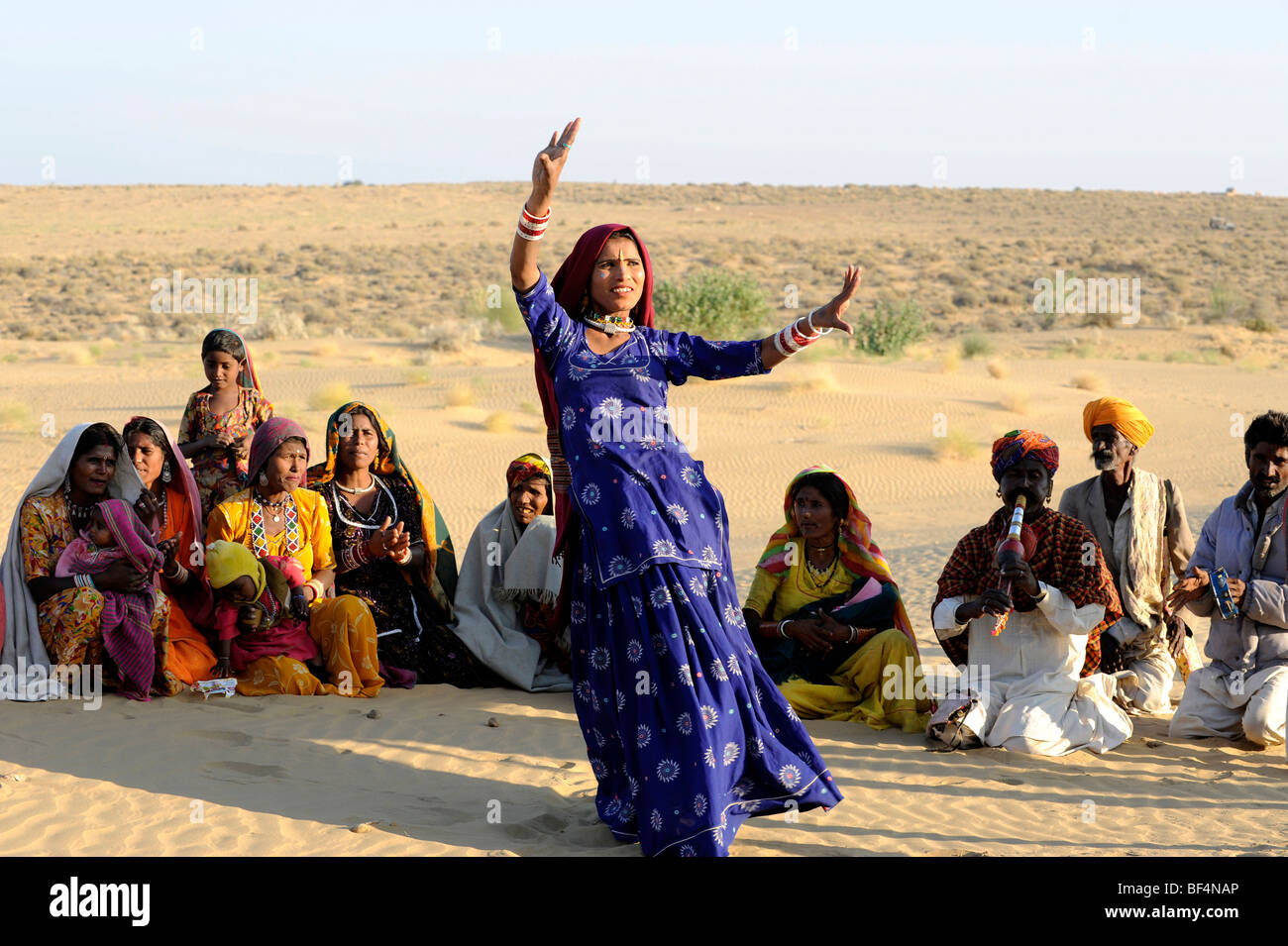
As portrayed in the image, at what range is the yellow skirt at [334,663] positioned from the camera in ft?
23.7

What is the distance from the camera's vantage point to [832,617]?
7199 mm

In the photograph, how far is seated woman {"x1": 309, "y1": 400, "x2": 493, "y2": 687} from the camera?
25.3 ft

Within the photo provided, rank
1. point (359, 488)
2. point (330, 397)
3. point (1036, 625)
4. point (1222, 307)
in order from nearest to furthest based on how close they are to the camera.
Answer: point (1036, 625), point (359, 488), point (330, 397), point (1222, 307)

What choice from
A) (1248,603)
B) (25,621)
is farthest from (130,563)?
(1248,603)

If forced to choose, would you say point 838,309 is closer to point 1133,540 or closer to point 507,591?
point 1133,540

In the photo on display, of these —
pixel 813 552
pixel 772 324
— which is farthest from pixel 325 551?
pixel 772 324

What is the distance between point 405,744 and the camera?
660 centimetres

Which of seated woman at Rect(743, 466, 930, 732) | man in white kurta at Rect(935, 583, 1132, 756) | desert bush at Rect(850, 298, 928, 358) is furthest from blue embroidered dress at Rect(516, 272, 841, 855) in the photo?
desert bush at Rect(850, 298, 928, 358)

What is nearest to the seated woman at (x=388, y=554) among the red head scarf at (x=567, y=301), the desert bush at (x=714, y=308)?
the red head scarf at (x=567, y=301)

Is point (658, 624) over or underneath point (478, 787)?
over

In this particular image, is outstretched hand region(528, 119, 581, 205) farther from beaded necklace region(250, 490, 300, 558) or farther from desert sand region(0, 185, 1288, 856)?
beaded necklace region(250, 490, 300, 558)

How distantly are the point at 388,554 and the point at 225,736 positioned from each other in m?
1.56

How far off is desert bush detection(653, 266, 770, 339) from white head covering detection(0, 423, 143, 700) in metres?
19.8
